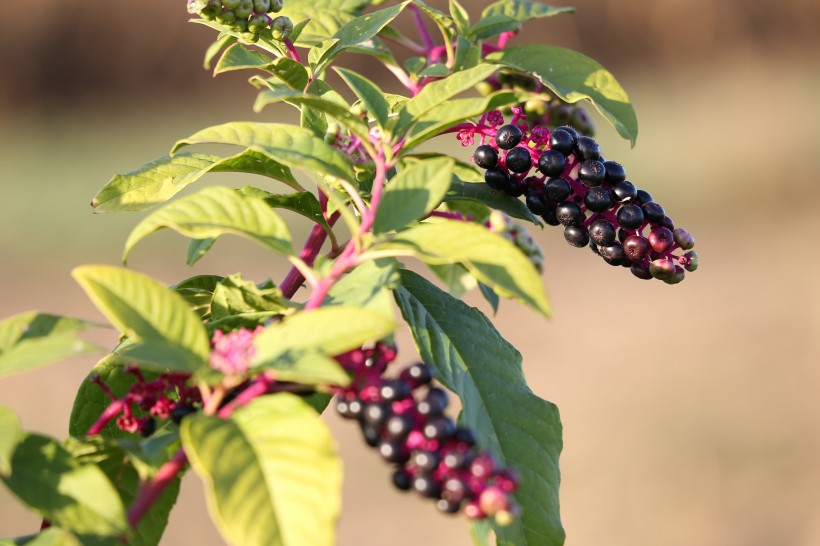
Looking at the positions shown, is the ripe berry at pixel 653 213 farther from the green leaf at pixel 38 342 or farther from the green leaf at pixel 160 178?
the green leaf at pixel 38 342

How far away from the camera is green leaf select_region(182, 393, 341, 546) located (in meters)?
0.47

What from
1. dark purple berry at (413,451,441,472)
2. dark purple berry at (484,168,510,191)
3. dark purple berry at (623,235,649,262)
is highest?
dark purple berry at (623,235,649,262)

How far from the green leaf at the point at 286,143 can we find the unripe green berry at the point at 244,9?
0.59 ft

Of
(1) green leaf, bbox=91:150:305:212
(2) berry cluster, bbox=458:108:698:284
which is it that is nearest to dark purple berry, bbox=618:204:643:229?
(2) berry cluster, bbox=458:108:698:284

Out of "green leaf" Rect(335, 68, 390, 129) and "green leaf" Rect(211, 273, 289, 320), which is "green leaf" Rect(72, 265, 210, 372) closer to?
"green leaf" Rect(211, 273, 289, 320)

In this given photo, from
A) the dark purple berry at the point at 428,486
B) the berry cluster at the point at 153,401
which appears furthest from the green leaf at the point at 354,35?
the dark purple berry at the point at 428,486

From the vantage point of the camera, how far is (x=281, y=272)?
5156mm

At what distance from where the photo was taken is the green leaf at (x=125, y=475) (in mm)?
603

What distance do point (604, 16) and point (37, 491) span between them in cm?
720

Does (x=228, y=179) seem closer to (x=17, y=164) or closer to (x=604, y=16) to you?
(x=17, y=164)

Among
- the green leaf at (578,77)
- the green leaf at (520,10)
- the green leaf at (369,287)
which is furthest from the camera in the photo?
the green leaf at (520,10)

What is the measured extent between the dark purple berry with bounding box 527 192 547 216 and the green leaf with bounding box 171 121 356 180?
0.21 meters

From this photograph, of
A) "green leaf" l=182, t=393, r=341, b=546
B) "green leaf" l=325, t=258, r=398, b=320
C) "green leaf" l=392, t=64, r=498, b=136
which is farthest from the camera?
"green leaf" l=392, t=64, r=498, b=136

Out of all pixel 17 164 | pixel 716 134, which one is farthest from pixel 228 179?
pixel 716 134
